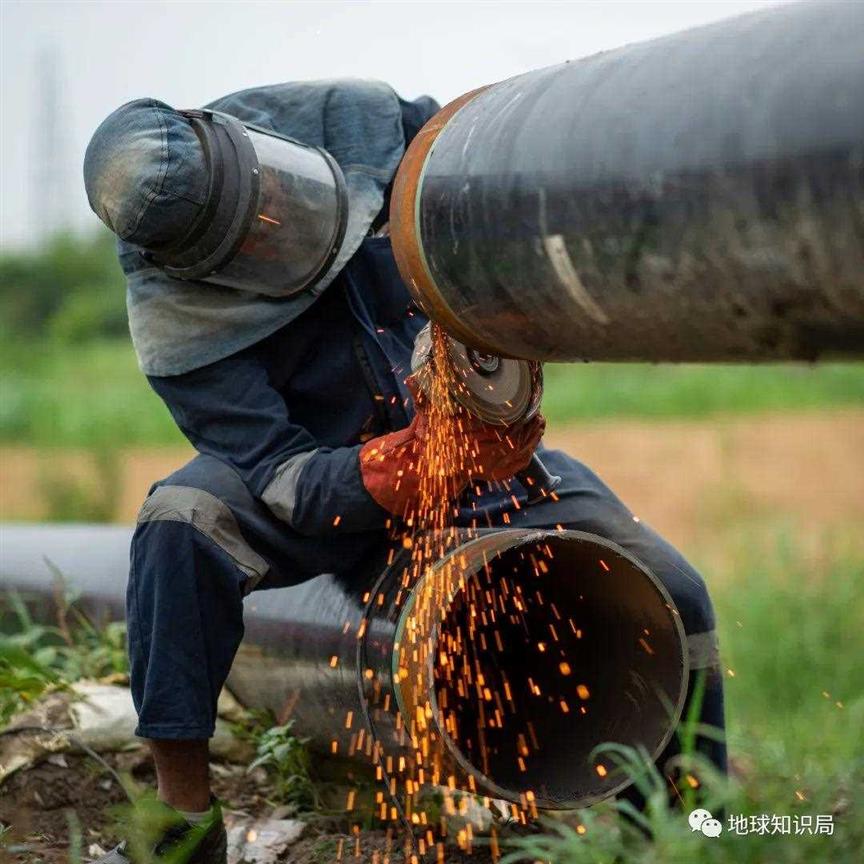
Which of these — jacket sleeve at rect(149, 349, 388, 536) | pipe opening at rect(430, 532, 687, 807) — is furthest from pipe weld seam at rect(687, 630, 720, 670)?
jacket sleeve at rect(149, 349, 388, 536)

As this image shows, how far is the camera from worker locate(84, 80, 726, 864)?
2449mm

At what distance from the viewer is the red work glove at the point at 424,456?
7.91ft

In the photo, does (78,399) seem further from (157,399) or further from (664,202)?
(664,202)

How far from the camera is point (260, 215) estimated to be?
100 inches

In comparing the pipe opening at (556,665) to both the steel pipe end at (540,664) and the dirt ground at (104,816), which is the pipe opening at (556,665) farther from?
the dirt ground at (104,816)

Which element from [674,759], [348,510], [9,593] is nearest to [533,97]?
[348,510]

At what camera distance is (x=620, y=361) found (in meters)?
1.91

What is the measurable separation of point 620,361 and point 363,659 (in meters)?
0.86

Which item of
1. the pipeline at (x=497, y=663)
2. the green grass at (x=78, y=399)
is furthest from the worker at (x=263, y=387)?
the green grass at (x=78, y=399)

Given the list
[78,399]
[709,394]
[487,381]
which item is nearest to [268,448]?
[487,381]

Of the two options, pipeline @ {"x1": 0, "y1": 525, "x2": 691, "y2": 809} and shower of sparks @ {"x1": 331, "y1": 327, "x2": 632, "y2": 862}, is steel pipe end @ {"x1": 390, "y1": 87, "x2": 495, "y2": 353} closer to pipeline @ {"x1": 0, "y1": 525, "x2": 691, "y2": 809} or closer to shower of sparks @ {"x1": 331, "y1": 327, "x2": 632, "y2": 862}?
shower of sparks @ {"x1": 331, "y1": 327, "x2": 632, "y2": 862}

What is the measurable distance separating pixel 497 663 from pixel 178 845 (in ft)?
2.51

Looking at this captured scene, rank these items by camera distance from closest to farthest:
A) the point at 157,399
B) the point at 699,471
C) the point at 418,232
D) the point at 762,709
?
the point at 418,232, the point at 762,709, the point at 699,471, the point at 157,399

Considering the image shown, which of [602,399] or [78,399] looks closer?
[602,399]
